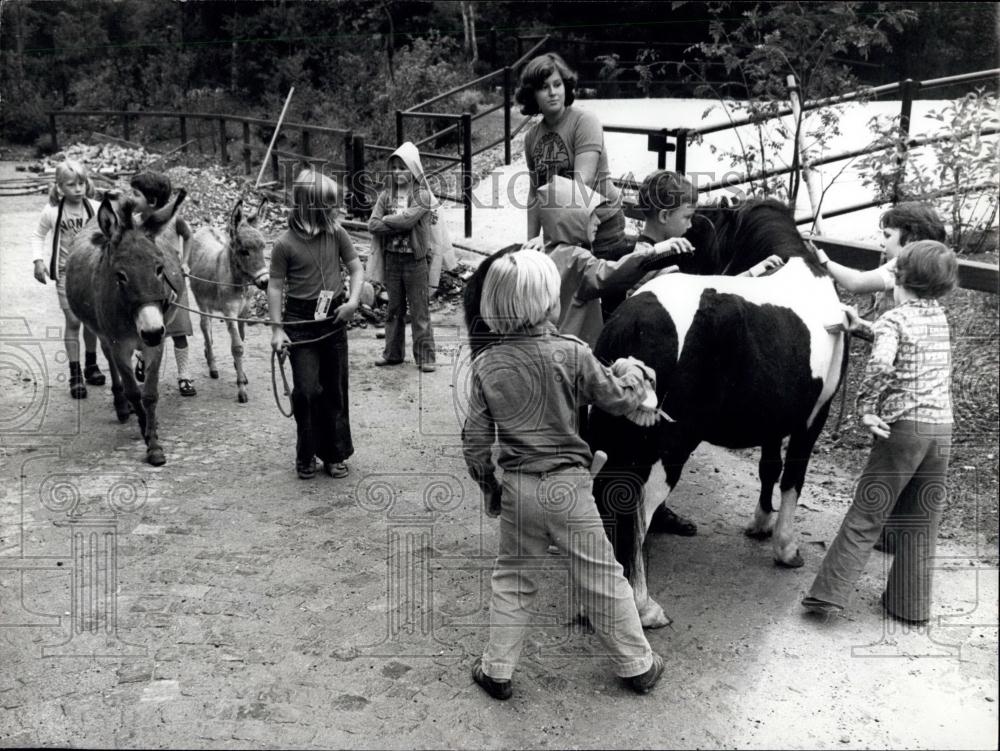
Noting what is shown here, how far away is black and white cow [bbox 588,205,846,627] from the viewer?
11.7ft

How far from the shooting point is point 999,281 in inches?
179

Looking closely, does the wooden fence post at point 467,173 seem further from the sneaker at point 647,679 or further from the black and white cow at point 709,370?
the sneaker at point 647,679

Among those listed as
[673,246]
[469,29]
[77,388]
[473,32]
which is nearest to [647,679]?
[673,246]

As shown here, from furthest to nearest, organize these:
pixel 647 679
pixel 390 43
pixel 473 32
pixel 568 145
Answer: pixel 473 32, pixel 390 43, pixel 568 145, pixel 647 679

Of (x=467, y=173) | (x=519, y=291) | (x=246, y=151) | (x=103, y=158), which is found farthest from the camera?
(x=103, y=158)

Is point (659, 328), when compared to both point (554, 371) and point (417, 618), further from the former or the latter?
point (417, 618)

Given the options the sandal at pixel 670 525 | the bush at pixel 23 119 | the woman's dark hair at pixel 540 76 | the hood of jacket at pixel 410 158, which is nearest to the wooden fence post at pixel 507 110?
the hood of jacket at pixel 410 158

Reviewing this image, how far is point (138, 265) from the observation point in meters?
5.28

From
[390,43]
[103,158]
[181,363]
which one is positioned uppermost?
[390,43]

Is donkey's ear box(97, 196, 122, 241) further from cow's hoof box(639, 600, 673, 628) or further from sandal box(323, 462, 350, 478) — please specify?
cow's hoof box(639, 600, 673, 628)

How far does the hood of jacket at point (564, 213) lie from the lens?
4.13m

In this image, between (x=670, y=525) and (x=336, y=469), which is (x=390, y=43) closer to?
(x=336, y=469)

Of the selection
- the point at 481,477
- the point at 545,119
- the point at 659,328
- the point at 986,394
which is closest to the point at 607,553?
the point at 481,477

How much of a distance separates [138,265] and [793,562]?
3849 millimetres
